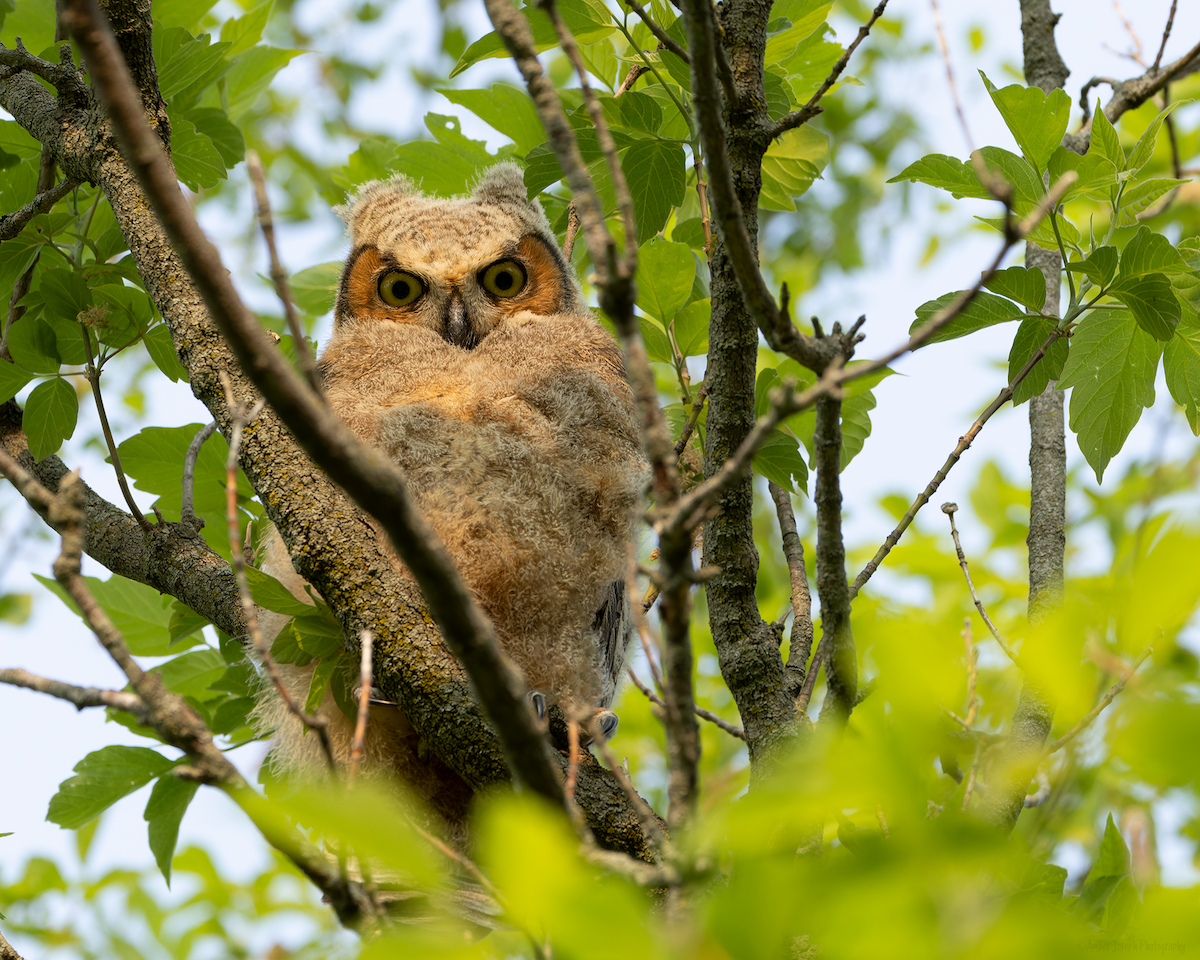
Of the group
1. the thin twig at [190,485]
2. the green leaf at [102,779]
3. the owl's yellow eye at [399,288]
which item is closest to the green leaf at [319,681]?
the thin twig at [190,485]

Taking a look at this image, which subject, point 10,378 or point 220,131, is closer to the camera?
point 10,378

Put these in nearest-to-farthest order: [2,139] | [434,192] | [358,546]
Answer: [358,546] < [2,139] < [434,192]

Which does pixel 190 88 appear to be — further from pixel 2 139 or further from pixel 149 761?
pixel 149 761

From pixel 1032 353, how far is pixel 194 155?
2002 mm

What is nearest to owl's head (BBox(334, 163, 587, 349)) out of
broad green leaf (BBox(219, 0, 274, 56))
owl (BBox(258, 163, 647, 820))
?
owl (BBox(258, 163, 647, 820))

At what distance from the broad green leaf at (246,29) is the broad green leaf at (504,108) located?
622mm

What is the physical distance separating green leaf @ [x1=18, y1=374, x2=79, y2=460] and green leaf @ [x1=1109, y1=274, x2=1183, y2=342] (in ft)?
7.65

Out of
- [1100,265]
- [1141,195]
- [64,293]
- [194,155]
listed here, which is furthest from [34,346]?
[1141,195]

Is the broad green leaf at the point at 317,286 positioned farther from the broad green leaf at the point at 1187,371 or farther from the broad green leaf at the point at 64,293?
the broad green leaf at the point at 1187,371

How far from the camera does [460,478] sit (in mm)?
2371

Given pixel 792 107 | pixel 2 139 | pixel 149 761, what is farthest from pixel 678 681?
pixel 2 139

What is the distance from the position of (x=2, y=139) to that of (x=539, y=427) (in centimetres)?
161

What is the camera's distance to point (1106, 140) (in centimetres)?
209

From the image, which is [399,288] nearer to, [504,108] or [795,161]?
[504,108]
